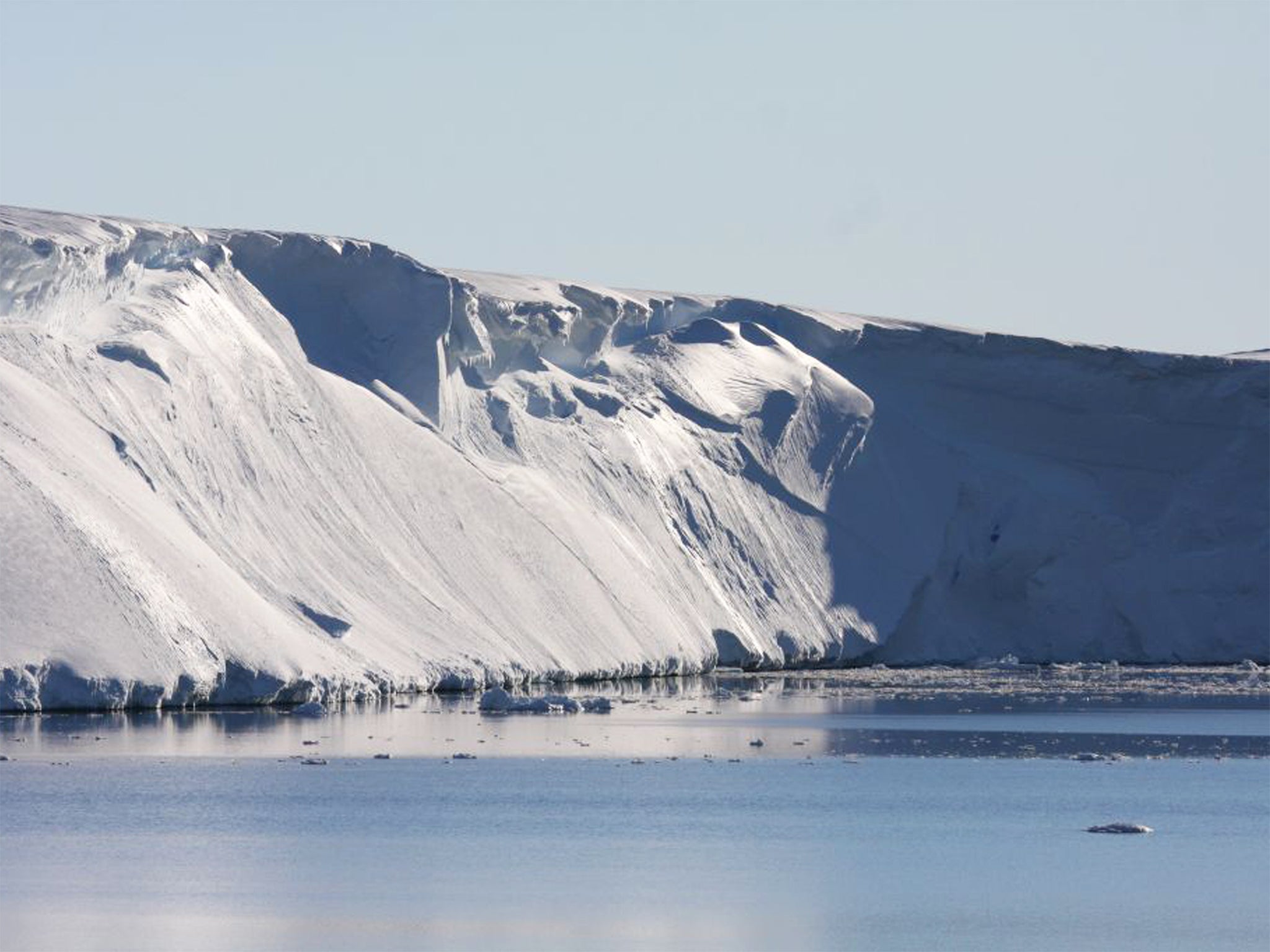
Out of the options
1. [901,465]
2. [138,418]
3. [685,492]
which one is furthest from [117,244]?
[901,465]

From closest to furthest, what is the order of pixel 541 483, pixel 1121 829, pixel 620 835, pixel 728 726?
pixel 620 835, pixel 1121 829, pixel 728 726, pixel 541 483

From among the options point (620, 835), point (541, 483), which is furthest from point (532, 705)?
point (620, 835)

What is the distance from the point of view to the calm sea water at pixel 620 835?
63.7 ft

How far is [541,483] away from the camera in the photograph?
54.9 m

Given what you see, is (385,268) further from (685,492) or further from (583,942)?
(583,942)

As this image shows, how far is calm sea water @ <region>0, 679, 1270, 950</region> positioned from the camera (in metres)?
19.4

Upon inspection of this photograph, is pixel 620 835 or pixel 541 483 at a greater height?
pixel 541 483

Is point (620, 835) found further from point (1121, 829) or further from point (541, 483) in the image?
point (541, 483)

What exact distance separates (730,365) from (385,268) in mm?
11241

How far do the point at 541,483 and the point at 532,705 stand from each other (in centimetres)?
1354

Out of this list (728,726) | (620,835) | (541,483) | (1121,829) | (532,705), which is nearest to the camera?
(620,835)

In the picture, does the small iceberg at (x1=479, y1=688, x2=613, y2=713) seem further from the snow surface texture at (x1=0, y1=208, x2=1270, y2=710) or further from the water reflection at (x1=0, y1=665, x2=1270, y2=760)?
the snow surface texture at (x1=0, y1=208, x2=1270, y2=710)

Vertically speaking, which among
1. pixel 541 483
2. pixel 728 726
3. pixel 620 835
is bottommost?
pixel 620 835

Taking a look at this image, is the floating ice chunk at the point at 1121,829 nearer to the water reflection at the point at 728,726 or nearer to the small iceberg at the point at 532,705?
the water reflection at the point at 728,726
